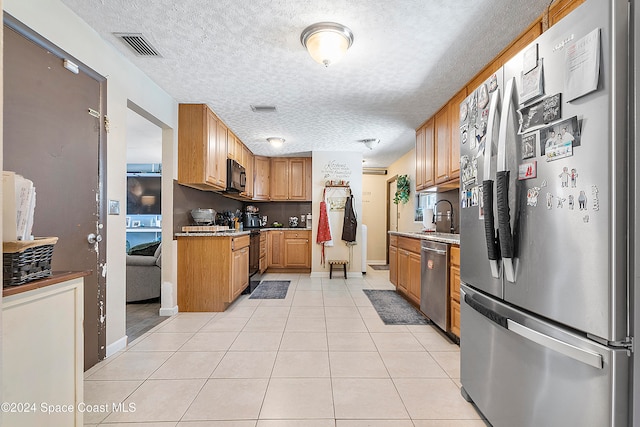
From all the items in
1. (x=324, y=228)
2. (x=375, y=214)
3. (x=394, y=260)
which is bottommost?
(x=394, y=260)

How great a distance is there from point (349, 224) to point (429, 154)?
210cm

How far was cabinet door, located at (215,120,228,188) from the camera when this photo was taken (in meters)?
4.05

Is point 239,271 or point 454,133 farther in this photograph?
point 239,271

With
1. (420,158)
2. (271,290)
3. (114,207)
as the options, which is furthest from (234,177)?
(420,158)

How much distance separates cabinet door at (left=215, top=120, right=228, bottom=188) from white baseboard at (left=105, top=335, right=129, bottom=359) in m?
2.16

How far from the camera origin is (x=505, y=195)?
1.29 meters

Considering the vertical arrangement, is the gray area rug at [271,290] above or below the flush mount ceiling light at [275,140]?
below

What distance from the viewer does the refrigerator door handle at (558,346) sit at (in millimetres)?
944

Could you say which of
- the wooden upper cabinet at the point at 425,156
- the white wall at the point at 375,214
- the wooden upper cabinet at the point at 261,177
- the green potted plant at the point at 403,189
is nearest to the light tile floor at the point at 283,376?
the wooden upper cabinet at the point at 425,156

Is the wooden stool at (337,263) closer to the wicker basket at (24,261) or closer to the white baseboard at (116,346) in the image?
the white baseboard at (116,346)

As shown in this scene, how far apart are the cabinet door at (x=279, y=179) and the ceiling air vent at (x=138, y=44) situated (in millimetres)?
4008

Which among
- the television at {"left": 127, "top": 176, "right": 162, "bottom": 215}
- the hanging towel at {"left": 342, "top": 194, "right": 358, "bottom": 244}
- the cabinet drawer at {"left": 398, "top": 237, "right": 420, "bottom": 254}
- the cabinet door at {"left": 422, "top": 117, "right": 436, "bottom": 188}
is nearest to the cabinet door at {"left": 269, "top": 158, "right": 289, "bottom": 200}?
the hanging towel at {"left": 342, "top": 194, "right": 358, "bottom": 244}

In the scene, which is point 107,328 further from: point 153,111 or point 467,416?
point 467,416

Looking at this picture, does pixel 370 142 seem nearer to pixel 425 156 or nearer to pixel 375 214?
pixel 425 156
